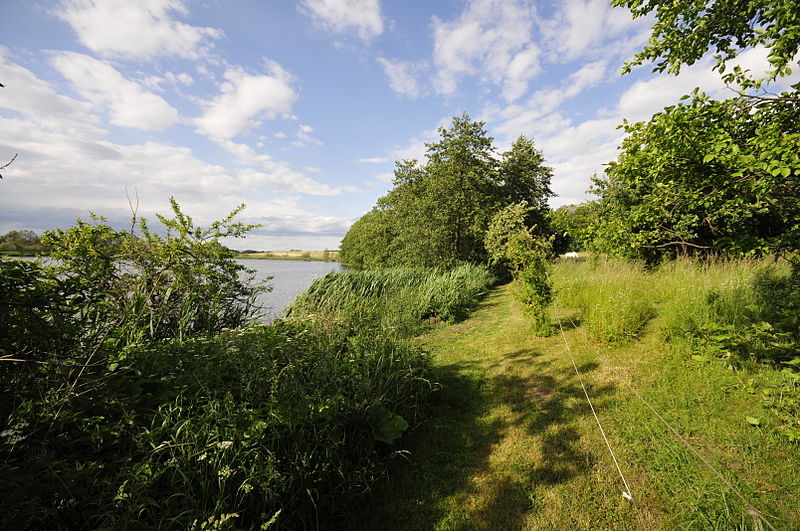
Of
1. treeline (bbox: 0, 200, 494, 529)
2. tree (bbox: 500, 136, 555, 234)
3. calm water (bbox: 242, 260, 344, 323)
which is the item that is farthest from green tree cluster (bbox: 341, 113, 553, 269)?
treeline (bbox: 0, 200, 494, 529)

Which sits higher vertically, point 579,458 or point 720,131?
point 720,131

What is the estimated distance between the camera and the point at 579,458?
9.55ft

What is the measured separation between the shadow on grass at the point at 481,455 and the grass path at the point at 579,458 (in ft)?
0.04

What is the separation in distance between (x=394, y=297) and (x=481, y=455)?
21.2 ft

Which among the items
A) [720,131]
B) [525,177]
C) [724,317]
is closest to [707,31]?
[720,131]

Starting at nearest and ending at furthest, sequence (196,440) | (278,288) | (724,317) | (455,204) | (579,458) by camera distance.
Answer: (196,440) → (579,458) → (724,317) → (278,288) → (455,204)

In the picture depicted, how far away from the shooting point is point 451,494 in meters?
2.64

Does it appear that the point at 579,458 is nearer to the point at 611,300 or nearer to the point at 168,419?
the point at 168,419

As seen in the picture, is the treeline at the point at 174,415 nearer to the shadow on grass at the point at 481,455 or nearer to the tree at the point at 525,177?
the shadow on grass at the point at 481,455

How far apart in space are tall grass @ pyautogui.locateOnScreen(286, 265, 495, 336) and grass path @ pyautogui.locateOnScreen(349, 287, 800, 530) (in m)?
2.50

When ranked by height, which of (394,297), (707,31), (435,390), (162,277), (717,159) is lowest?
(435,390)

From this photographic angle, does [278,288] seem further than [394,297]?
Yes

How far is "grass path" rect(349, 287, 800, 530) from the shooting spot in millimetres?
2301

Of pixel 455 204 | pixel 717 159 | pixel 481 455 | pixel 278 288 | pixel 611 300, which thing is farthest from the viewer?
→ pixel 455 204
